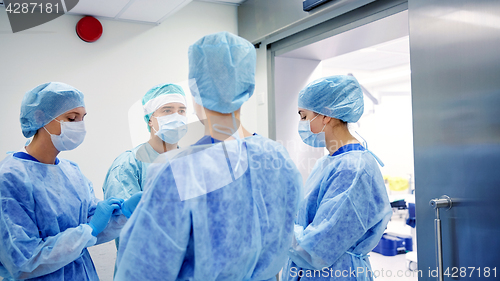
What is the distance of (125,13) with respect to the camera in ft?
7.57

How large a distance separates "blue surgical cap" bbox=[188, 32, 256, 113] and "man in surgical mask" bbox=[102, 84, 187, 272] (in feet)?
2.32

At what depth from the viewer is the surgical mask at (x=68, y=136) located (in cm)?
140

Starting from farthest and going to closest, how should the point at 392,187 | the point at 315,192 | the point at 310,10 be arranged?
the point at 392,187 < the point at 310,10 < the point at 315,192

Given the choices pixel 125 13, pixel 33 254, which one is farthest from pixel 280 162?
pixel 125 13

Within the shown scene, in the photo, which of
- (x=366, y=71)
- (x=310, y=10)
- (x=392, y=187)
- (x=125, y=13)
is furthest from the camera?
(x=366, y=71)

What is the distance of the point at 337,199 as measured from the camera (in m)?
1.34

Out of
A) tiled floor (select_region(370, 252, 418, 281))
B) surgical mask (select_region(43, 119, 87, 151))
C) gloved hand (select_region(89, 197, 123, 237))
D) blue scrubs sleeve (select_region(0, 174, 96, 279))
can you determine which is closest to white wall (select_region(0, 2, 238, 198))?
surgical mask (select_region(43, 119, 87, 151))

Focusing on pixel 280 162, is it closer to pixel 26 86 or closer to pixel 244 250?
pixel 244 250

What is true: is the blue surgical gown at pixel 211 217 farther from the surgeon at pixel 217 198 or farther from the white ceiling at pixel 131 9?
the white ceiling at pixel 131 9

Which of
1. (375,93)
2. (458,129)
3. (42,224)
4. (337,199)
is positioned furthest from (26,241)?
(375,93)

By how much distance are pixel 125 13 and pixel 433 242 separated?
7.06 feet

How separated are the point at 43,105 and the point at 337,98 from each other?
1.16 meters

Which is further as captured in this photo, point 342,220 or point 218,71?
point 342,220

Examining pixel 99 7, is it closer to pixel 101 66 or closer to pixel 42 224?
pixel 101 66
